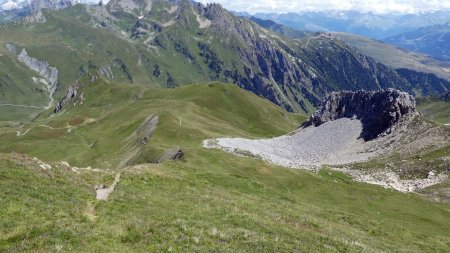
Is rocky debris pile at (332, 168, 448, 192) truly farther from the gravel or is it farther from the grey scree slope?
the grey scree slope

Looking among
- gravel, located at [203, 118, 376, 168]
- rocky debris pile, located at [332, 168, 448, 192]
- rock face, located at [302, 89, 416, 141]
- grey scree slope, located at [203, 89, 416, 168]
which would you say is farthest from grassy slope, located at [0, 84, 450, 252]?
rock face, located at [302, 89, 416, 141]

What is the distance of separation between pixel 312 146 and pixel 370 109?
22.7 m

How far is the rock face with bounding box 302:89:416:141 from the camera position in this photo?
403 ft

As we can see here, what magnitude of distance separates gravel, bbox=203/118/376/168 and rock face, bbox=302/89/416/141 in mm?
3581

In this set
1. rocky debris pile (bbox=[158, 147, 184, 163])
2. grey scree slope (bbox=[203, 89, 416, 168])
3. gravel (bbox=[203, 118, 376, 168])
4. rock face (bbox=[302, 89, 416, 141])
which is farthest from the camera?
rock face (bbox=[302, 89, 416, 141])

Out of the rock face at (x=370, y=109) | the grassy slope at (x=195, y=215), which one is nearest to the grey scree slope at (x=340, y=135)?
the rock face at (x=370, y=109)

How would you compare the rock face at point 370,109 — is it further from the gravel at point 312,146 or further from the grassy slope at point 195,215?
the grassy slope at point 195,215

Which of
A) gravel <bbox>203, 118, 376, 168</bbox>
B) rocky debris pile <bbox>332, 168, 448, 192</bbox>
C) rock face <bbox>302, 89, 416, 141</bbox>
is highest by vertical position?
rock face <bbox>302, 89, 416, 141</bbox>

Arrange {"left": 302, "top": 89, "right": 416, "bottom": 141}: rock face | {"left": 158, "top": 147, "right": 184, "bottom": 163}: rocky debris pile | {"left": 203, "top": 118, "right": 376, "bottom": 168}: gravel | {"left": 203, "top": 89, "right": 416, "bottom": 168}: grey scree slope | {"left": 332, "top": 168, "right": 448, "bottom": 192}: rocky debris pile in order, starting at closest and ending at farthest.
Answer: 1. {"left": 158, "top": 147, "right": 184, "bottom": 163}: rocky debris pile
2. {"left": 332, "top": 168, "right": 448, "bottom": 192}: rocky debris pile
3. {"left": 203, "top": 118, "right": 376, "bottom": 168}: gravel
4. {"left": 203, "top": 89, "right": 416, "bottom": 168}: grey scree slope
5. {"left": 302, "top": 89, "right": 416, "bottom": 141}: rock face

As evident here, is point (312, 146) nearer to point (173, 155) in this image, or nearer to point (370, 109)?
point (370, 109)

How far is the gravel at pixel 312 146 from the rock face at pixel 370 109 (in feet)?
11.7

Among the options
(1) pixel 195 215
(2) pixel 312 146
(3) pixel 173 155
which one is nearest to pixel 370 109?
(2) pixel 312 146

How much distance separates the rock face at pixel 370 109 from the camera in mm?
122812

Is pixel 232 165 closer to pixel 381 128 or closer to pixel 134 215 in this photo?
pixel 134 215
